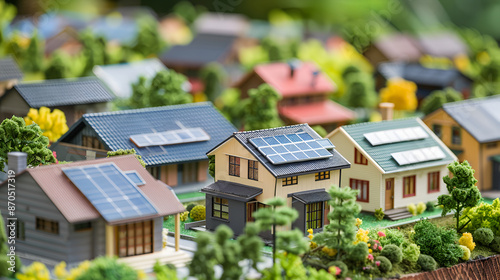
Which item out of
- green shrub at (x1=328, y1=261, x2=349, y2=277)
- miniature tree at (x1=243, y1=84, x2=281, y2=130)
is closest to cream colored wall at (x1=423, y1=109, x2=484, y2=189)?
miniature tree at (x1=243, y1=84, x2=281, y2=130)

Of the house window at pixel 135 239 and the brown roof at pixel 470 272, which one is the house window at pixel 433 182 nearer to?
the brown roof at pixel 470 272

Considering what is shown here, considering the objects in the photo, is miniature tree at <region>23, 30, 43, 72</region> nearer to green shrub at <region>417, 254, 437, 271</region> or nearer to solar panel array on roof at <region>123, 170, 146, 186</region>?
solar panel array on roof at <region>123, 170, 146, 186</region>

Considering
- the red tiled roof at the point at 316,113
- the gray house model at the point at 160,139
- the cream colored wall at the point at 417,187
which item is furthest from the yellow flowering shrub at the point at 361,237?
the red tiled roof at the point at 316,113

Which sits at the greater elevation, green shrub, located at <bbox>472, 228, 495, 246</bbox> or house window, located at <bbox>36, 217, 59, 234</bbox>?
house window, located at <bbox>36, 217, 59, 234</bbox>

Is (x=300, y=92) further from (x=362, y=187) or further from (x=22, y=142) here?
(x=22, y=142)

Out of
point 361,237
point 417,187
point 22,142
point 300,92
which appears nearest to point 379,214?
point 417,187

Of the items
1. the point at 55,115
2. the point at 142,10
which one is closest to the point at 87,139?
the point at 55,115

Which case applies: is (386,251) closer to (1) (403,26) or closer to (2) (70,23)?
(2) (70,23)
